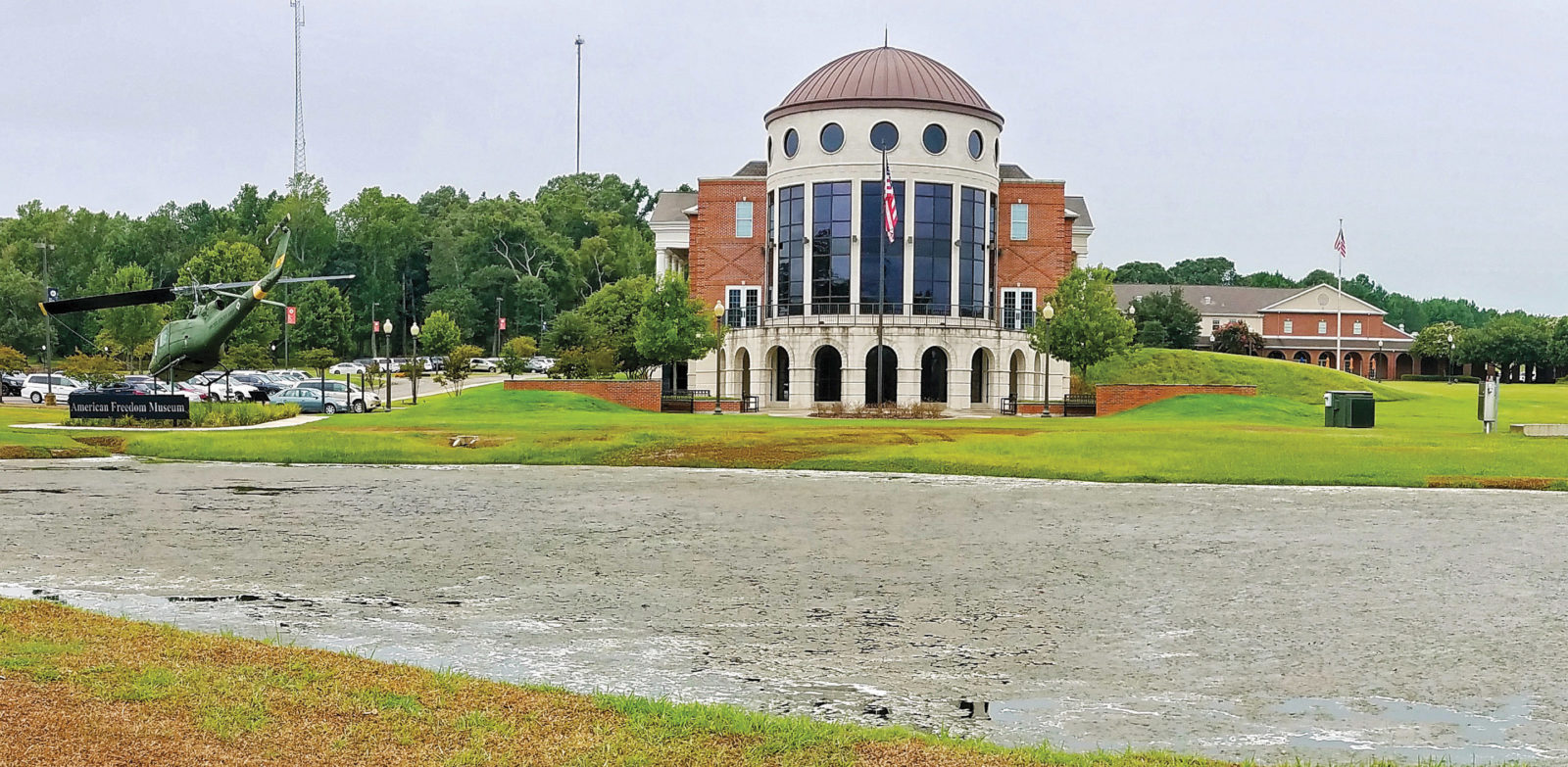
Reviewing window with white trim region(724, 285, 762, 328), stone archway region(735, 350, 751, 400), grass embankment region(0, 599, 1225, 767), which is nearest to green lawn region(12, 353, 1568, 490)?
stone archway region(735, 350, 751, 400)

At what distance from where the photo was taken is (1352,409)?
43875mm

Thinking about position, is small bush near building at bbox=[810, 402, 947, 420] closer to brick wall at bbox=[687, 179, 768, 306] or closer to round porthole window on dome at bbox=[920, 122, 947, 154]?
round porthole window on dome at bbox=[920, 122, 947, 154]

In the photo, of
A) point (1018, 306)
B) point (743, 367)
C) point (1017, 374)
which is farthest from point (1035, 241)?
point (743, 367)

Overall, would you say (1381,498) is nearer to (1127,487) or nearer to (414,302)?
(1127,487)

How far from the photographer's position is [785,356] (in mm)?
65562

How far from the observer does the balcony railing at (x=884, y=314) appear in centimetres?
6119

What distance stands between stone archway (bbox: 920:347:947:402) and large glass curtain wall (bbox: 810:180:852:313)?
15.2 feet

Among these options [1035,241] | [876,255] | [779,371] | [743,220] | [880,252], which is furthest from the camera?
[1035,241]

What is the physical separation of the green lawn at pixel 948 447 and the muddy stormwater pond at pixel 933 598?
4683 mm

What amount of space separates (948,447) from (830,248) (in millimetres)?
31783

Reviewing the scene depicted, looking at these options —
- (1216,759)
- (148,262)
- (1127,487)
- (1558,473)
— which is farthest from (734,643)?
(148,262)

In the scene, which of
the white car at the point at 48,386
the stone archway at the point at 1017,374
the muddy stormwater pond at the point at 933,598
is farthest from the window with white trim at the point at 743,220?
the muddy stormwater pond at the point at 933,598

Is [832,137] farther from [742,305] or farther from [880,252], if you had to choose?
[742,305]

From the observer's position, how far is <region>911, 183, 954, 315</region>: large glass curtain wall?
62719mm
